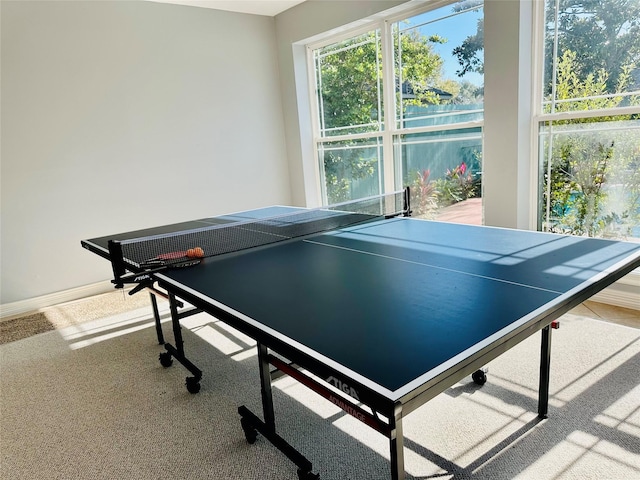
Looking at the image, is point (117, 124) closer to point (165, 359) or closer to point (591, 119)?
point (165, 359)

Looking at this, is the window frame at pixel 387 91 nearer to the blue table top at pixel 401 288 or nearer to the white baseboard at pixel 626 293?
the white baseboard at pixel 626 293

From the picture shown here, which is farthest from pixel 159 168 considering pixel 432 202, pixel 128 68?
pixel 432 202

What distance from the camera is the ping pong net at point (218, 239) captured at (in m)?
2.24

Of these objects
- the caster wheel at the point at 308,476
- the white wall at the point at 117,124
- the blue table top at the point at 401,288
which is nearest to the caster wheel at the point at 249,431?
the caster wheel at the point at 308,476

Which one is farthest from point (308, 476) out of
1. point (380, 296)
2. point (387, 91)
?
point (387, 91)

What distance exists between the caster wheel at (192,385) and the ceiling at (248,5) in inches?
156

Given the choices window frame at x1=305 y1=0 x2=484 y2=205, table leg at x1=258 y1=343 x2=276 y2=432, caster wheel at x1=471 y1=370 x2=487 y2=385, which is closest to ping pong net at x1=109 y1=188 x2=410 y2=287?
table leg at x1=258 y1=343 x2=276 y2=432

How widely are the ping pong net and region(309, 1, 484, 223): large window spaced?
1343 millimetres

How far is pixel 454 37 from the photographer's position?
13.5 feet

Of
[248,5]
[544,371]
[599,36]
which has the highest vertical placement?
[248,5]

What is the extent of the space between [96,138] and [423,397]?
14.6ft

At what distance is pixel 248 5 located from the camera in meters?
5.06

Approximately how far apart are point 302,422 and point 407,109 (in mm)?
3454

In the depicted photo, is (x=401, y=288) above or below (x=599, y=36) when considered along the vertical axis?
below
